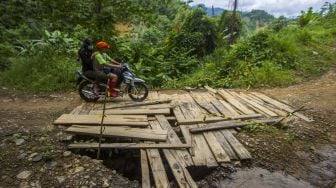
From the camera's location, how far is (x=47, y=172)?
493 centimetres

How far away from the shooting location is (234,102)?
8.16 m

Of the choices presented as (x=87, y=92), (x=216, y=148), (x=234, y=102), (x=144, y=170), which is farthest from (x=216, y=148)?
(x=87, y=92)

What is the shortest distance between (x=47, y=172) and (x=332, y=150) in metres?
5.04

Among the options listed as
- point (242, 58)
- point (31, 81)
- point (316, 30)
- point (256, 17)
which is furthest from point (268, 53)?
point (256, 17)

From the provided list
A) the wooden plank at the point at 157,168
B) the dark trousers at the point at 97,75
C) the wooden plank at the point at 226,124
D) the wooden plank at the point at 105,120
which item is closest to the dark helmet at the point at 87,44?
the dark trousers at the point at 97,75

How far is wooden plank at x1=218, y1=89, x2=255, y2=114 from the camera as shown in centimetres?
748

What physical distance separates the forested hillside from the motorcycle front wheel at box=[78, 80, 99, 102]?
5.38 feet

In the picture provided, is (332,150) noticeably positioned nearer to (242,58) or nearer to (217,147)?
(217,147)

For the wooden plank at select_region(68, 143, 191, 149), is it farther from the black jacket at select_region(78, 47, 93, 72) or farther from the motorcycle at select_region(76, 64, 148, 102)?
the black jacket at select_region(78, 47, 93, 72)

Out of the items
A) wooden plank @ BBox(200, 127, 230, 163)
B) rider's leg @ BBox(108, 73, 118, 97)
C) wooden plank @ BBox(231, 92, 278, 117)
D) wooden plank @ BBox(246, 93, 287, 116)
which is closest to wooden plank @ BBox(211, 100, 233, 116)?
wooden plank @ BBox(231, 92, 278, 117)

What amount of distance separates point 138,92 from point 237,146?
332 cm

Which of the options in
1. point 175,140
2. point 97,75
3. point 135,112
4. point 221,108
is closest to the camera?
point 175,140

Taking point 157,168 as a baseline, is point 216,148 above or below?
above

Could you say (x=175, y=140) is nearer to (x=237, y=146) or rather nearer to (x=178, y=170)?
(x=178, y=170)
